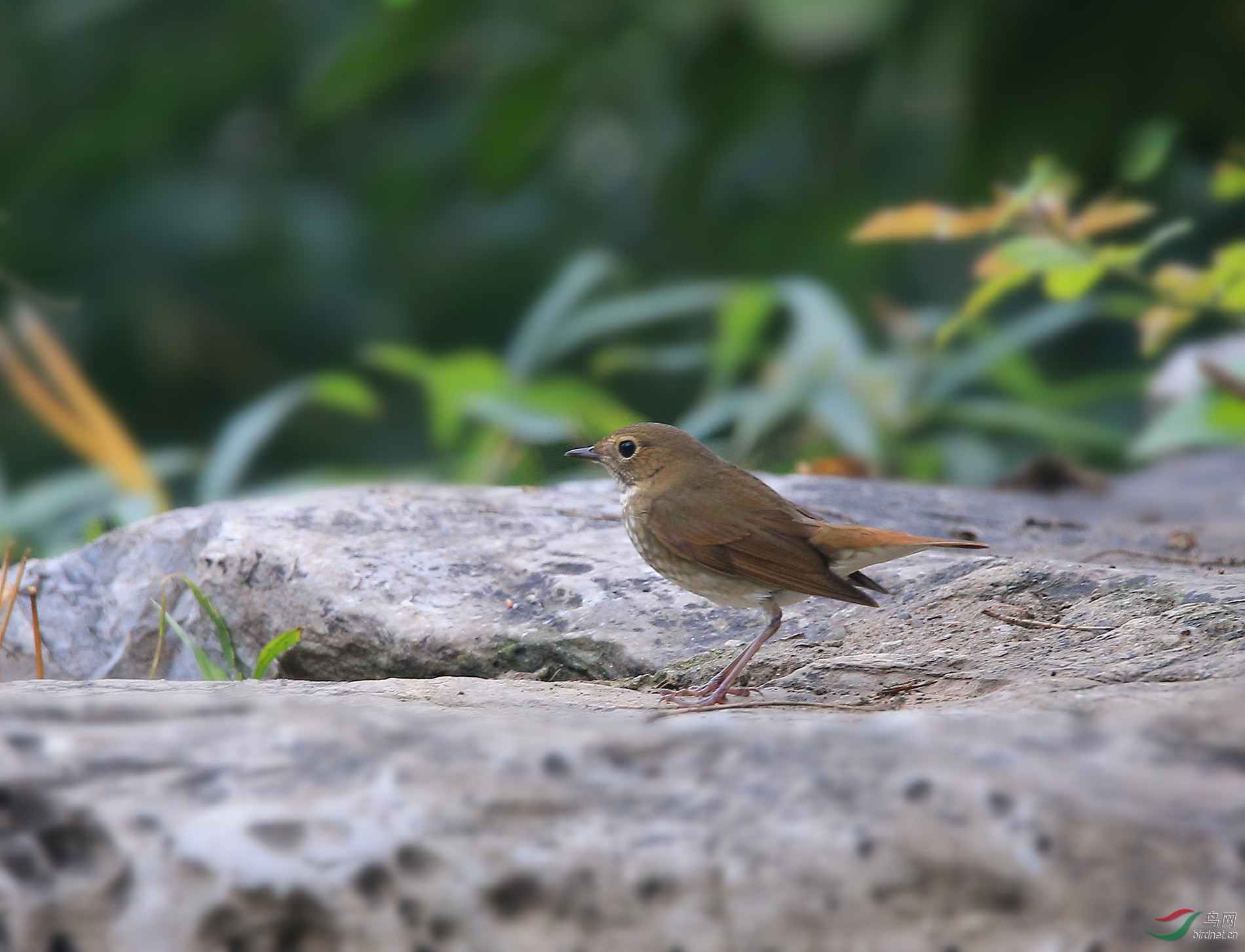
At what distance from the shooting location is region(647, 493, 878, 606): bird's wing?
89.0 inches

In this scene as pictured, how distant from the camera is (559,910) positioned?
4.31 ft

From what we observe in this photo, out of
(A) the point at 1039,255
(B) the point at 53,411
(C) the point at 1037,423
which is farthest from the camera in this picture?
(C) the point at 1037,423

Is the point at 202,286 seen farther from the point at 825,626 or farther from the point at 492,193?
the point at 825,626

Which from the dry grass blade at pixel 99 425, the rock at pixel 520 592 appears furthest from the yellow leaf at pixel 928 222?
the dry grass blade at pixel 99 425

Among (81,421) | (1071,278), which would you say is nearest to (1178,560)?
(1071,278)

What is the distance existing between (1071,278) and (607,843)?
2.18 m

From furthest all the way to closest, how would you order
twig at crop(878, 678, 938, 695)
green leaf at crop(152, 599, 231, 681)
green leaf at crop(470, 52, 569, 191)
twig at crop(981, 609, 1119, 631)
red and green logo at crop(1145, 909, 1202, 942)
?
green leaf at crop(470, 52, 569, 191) < green leaf at crop(152, 599, 231, 681) < twig at crop(981, 609, 1119, 631) < twig at crop(878, 678, 938, 695) < red and green logo at crop(1145, 909, 1202, 942)

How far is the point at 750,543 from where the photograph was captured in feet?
7.76

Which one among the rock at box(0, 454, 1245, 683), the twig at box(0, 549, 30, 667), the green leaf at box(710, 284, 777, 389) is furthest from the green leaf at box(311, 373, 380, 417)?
the twig at box(0, 549, 30, 667)

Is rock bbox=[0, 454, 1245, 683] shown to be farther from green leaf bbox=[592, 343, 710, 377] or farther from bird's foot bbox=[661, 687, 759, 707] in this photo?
green leaf bbox=[592, 343, 710, 377]

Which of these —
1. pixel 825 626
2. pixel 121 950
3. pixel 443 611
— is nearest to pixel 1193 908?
pixel 121 950

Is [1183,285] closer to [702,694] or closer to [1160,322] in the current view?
[1160,322]

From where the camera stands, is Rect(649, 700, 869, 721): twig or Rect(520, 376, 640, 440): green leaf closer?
Rect(649, 700, 869, 721): twig

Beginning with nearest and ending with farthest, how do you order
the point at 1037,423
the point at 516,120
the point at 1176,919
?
the point at 1176,919 → the point at 1037,423 → the point at 516,120
